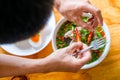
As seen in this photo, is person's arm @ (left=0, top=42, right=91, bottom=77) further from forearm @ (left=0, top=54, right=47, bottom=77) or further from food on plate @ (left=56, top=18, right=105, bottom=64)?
food on plate @ (left=56, top=18, right=105, bottom=64)

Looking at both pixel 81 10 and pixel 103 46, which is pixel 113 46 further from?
pixel 81 10

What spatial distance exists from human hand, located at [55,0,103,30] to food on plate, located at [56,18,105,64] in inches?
2.2

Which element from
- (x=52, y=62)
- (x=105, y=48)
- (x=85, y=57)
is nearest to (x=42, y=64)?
(x=52, y=62)

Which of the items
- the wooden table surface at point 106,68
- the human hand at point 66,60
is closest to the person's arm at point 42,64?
the human hand at point 66,60

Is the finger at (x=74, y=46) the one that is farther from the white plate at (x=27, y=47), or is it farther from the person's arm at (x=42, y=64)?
the white plate at (x=27, y=47)

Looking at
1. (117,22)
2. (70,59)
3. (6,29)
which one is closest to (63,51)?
(70,59)

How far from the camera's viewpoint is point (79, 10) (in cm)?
94

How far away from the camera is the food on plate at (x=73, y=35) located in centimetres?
104

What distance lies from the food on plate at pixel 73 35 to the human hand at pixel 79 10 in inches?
2.2

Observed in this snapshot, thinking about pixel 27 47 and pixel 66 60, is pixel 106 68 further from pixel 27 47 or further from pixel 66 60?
pixel 27 47

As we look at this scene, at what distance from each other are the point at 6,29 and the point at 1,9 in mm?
41

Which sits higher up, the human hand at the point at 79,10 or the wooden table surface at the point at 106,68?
the human hand at the point at 79,10

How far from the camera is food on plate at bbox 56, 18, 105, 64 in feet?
3.42

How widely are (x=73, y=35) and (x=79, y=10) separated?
0.44 feet
